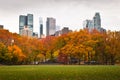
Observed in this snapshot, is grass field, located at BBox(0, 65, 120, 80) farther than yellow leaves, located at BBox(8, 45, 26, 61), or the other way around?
yellow leaves, located at BBox(8, 45, 26, 61)

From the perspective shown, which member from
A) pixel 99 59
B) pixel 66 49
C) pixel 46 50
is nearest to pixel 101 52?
pixel 99 59

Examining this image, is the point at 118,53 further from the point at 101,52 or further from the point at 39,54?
the point at 39,54

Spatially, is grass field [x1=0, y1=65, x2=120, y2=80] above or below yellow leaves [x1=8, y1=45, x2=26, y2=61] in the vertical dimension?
below

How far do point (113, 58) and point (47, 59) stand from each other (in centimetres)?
3457

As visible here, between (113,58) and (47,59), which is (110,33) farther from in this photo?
(47,59)

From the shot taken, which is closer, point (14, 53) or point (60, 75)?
point (60, 75)

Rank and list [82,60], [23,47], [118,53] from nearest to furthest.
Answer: [118,53]
[82,60]
[23,47]

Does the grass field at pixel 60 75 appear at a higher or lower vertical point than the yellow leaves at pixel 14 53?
lower

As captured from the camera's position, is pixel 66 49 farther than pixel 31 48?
No

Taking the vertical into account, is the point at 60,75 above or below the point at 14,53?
below

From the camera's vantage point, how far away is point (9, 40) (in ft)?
389

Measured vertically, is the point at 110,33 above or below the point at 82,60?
above

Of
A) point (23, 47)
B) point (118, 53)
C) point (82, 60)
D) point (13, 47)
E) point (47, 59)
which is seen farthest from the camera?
point (47, 59)

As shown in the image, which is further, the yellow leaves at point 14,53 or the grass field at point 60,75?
the yellow leaves at point 14,53
